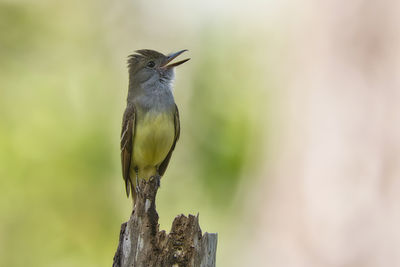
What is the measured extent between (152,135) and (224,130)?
131 inches

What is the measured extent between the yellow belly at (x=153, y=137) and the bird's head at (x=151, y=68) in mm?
538

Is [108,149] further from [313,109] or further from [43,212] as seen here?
[313,109]

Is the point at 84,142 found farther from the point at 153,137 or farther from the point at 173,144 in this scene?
the point at 153,137

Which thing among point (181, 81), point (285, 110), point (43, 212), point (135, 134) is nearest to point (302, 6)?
point (285, 110)

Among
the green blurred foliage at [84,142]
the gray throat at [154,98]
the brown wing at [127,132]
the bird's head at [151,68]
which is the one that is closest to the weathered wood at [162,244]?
the brown wing at [127,132]

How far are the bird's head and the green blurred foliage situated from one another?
1835mm

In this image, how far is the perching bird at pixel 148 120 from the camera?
22.0ft

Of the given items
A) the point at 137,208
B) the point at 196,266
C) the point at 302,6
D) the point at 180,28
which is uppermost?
the point at 180,28

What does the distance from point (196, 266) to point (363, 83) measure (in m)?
2.82

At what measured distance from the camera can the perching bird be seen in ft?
22.0

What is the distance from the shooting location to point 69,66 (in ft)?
36.8

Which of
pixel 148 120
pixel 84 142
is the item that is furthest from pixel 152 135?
pixel 84 142

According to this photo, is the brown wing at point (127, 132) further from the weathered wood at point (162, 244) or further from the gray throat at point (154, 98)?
the weathered wood at point (162, 244)

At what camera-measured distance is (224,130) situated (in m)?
9.88
